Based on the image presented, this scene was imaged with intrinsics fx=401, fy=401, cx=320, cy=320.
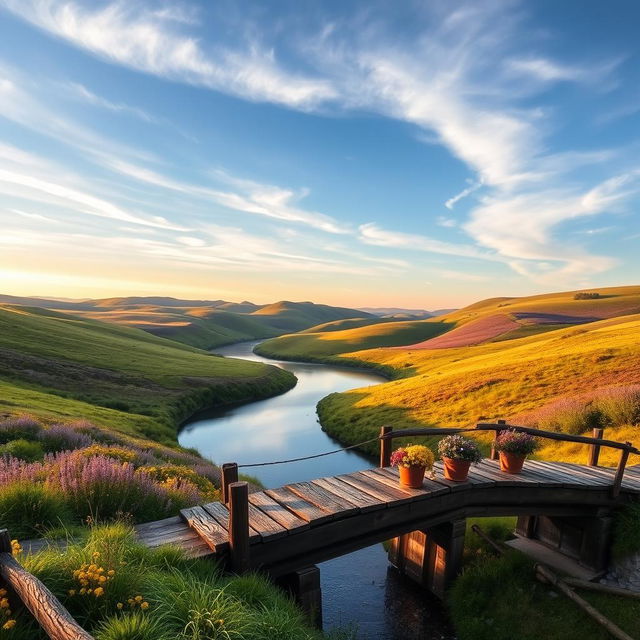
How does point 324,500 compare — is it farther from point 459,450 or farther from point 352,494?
point 459,450

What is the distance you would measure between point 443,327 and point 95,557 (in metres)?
150

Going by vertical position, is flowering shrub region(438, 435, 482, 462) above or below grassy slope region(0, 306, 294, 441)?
above

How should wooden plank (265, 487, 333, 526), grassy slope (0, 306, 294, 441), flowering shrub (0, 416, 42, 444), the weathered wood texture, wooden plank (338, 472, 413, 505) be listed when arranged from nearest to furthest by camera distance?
the weathered wood texture → wooden plank (265, 487, 333, 526) → wooden plank (338, 472, 413, 505) → flowering shrub (0, 416, 42, 444) → grassy slope (0, 306, 294, 441)

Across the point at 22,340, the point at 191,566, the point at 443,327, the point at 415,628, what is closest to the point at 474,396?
the point at 415,628

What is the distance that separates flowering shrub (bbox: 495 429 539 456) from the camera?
12.3m

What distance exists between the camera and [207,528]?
8.26 meters

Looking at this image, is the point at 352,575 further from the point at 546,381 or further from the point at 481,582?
the point at 546,381

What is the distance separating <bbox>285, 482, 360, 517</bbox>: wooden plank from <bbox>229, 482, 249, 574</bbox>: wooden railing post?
2.17 m

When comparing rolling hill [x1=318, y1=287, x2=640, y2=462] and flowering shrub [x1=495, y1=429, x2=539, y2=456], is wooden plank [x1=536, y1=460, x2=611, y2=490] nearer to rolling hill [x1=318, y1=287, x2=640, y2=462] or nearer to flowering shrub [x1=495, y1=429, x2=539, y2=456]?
flowering shrub [x1=495, y1=429, x2=539, y2=456]

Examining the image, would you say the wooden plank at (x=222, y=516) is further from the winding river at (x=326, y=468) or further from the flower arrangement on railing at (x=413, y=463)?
the winding river at (x=326, y=468)

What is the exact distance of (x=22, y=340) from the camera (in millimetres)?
52719

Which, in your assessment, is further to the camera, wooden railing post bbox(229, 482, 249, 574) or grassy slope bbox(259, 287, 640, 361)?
grassy slope bbox(259, 287, 640, 361)

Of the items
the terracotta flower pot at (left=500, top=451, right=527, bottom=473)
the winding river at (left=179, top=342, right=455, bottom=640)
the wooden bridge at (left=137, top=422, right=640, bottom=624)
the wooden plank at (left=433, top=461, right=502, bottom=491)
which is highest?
the terracotta flower pot at (left=500, top=451, right=527, bottom=473)

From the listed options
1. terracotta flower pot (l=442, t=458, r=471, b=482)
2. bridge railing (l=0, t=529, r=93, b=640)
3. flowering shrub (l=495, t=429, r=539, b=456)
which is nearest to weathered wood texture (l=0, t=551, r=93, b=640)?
bridge railing (l=0, t=529, r=93, b=640)
